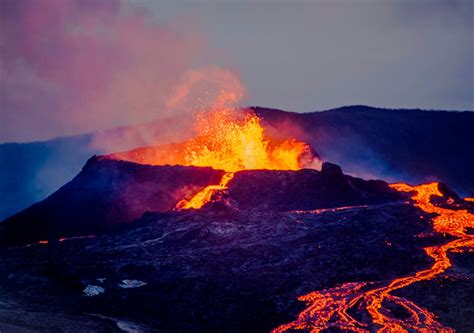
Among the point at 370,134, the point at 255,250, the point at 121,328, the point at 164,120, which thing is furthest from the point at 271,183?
the point at 370,134

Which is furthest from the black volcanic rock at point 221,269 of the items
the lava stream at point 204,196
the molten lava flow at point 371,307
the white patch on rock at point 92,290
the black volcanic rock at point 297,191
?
the black volcanic rock at point 297,191

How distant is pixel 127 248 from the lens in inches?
1208

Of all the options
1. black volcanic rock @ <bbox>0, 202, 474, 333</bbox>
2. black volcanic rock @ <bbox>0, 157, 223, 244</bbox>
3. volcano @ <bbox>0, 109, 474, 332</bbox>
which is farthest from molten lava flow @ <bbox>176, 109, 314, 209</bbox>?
black volcanic rock @ <bbox>0, 202, 474, 333</bbox>

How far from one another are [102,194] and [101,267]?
16.2 m

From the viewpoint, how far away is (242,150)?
5169 cm

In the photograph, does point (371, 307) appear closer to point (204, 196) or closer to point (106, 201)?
point (204, 196)

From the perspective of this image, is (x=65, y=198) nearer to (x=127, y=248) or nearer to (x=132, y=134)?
(x=127, y=248)

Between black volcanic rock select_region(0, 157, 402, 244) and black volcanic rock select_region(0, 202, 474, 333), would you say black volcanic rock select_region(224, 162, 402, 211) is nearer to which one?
black volcanic rock select_region(0, 157, 402, 244)

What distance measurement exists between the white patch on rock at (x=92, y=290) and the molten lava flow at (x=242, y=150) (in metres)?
23.2

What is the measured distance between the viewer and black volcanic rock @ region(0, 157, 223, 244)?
4078cm

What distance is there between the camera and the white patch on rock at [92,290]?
2434 cm

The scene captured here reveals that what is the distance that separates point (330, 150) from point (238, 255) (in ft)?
159

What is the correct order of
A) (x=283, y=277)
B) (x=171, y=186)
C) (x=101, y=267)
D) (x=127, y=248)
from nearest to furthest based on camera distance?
1. (x=283, y=277)
2. (x=101, y=267)
3. (x=127, y=248)
4. (x=171, y=186)

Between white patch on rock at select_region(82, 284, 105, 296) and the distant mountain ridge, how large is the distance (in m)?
44.2
